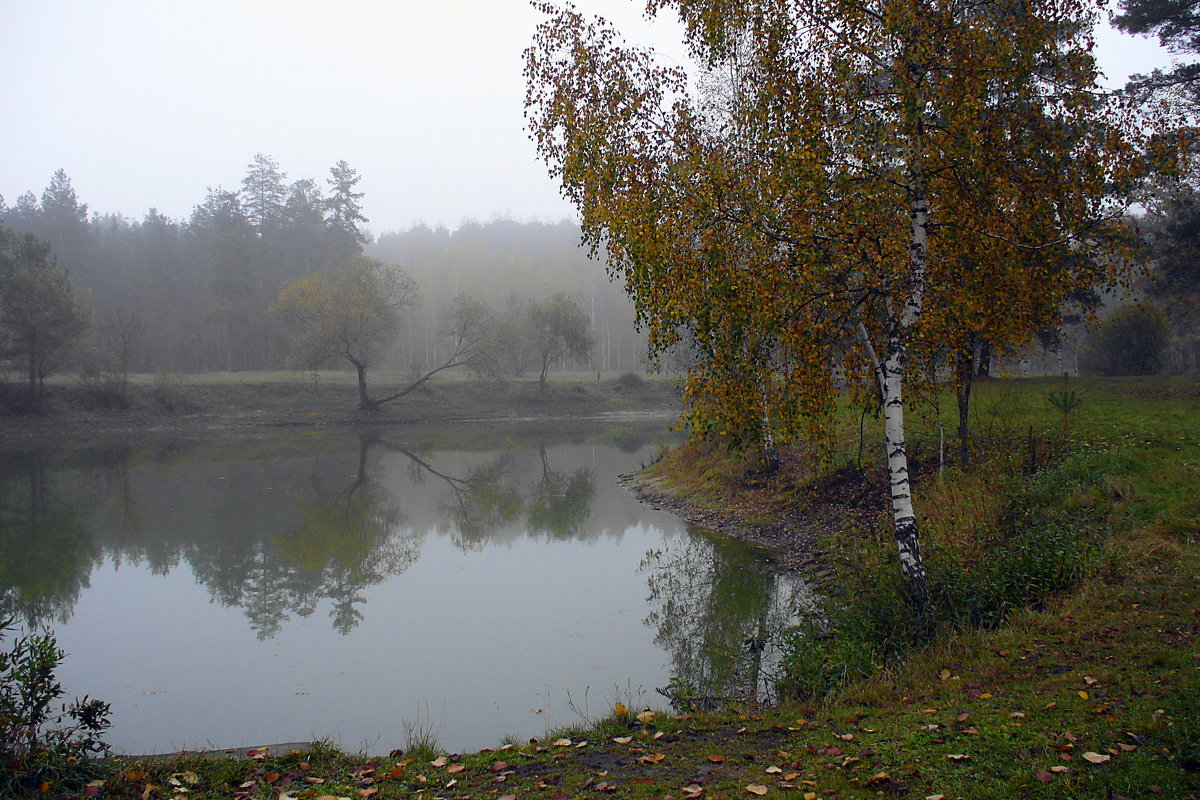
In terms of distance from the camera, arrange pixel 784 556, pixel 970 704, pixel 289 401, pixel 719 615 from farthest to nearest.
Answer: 1. pixel 289 401
2. pixel 784 556
3. pixel 719 615
4. pixel 970 704

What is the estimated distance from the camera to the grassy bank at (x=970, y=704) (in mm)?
4727

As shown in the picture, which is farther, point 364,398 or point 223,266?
point 223,266

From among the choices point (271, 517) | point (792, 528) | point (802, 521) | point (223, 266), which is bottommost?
point (271, 517)

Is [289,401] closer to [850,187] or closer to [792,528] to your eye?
[792,528]

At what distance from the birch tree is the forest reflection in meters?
7.20

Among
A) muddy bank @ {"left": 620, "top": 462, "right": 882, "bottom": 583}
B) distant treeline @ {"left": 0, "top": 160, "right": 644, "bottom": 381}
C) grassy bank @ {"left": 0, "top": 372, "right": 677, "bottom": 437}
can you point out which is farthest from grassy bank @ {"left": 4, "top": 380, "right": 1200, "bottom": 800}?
distant treeline @ {"left": 0, "top": 160, "right": 644, "bottom": 381}

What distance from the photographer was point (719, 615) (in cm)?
1126

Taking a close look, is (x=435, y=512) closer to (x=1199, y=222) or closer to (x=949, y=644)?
(x=949, y=644)

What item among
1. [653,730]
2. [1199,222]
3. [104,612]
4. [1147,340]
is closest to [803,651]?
[653,730]

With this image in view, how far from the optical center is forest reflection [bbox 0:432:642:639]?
1371 centimetres

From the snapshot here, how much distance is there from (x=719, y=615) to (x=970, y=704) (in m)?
5.53

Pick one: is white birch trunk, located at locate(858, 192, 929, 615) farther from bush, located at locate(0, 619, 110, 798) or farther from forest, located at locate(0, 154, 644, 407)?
forest, located at locate(0, 154, 644, 407)

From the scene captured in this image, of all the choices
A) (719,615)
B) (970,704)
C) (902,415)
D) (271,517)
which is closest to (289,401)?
(271,517)

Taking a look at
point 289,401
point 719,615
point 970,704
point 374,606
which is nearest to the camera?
point 970,704
